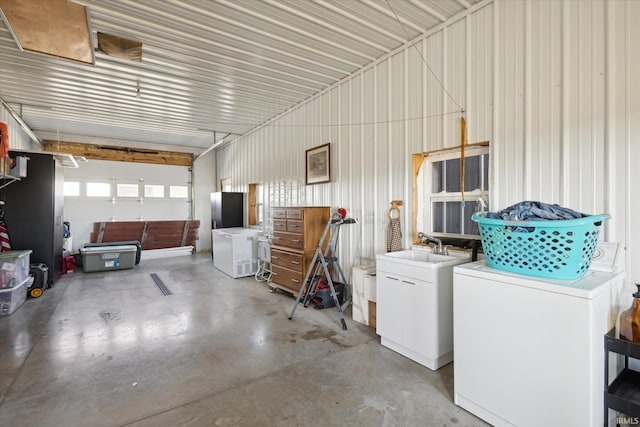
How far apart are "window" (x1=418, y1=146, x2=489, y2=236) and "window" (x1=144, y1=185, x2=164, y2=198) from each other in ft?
27.1

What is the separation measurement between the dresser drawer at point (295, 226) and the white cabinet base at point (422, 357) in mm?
2039

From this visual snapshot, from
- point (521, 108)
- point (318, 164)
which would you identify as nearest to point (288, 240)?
point (318, 164)

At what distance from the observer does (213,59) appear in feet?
13.0

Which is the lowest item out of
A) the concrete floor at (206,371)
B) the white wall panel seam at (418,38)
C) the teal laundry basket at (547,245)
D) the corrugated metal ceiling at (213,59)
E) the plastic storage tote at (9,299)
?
the concrete floor at (206,371)

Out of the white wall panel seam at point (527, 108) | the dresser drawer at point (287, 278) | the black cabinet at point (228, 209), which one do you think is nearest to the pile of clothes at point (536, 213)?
the white wall panel seam at point (527, 108)

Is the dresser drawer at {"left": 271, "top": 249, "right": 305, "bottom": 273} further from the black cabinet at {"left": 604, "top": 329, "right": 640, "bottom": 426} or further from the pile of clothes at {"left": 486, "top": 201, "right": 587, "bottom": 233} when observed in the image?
the black cabinet at {"left": 604, "top": 329, "right": 640, "bottom": 426}

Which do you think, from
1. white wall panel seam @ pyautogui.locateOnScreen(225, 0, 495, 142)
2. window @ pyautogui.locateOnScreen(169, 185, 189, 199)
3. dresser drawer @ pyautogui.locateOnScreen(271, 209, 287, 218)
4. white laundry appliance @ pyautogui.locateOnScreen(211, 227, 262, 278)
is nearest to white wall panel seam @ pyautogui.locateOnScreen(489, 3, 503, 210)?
white wall panel seam @ pyautogui.locateOnScreen(225, 0, 495, 142)

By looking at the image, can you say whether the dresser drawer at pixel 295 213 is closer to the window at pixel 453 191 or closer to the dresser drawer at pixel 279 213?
the dresser drawer at pixel 279 213

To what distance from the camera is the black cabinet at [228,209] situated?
24.7ft

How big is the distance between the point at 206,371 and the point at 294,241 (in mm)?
2266

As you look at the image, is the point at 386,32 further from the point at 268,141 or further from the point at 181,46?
the point at 268,141

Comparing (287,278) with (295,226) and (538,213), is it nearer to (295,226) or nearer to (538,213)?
(295,226)

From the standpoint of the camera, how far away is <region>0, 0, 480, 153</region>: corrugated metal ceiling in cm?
300

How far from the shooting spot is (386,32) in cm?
336
